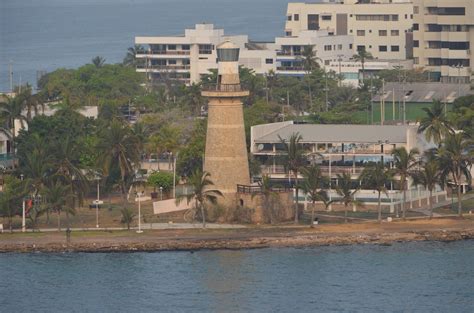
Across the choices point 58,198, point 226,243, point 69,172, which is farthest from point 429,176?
point 58,198

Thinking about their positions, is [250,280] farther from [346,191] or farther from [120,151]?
[120,151]

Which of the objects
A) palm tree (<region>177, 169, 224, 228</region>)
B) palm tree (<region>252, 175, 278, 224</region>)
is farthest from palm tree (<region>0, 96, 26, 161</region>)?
palm tree (<region>252, 175, 278, 224</region>)

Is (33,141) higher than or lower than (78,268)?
higher

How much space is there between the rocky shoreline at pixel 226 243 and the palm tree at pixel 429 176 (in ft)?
17.4

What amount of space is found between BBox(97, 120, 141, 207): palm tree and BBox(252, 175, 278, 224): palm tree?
914 cm

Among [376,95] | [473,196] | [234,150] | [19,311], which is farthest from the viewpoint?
[376,95]

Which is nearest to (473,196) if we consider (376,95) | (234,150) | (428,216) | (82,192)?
(428,216)

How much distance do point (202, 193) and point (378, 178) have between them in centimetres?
1095

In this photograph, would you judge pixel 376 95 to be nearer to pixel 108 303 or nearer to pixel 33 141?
pixel 33 141

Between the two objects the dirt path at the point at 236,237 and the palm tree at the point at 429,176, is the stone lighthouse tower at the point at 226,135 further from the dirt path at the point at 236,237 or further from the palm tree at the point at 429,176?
the palm tree at the point at 429,176

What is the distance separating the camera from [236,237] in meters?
112

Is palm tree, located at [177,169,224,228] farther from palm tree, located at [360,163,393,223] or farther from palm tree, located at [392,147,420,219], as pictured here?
palm tree, located at [392,147,420,219]

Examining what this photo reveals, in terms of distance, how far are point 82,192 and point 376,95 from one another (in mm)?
64422

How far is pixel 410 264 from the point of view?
106 metres
